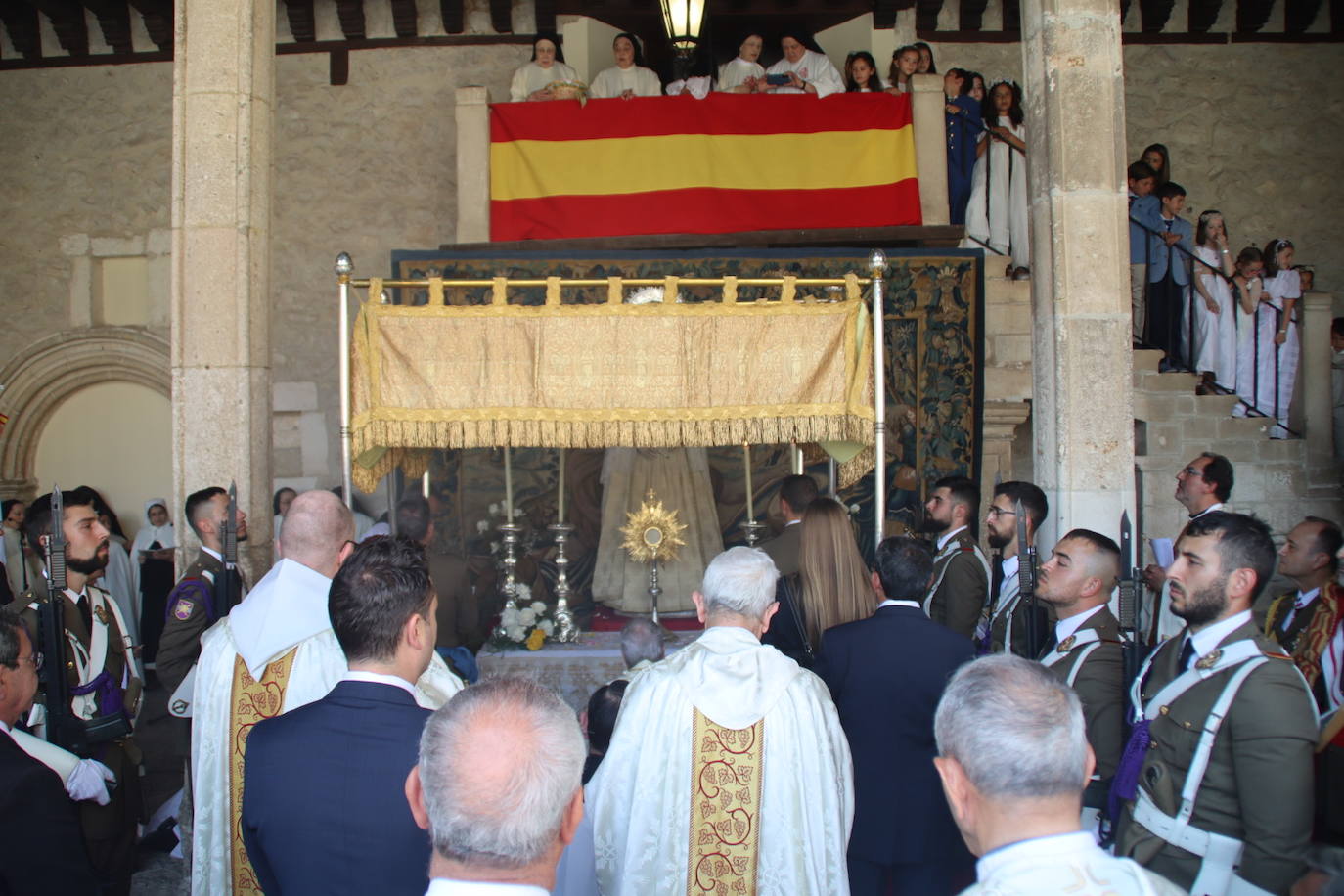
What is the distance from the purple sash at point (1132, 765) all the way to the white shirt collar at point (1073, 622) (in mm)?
464

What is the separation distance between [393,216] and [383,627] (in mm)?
8231

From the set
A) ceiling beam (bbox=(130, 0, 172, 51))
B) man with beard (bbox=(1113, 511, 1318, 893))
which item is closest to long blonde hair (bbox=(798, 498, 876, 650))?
man with beard (bbox=(1113, 511, 1318, 893))

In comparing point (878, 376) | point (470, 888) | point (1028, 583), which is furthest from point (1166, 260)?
point (470, 888)

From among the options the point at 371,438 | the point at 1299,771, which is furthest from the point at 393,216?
the point at 1299,771

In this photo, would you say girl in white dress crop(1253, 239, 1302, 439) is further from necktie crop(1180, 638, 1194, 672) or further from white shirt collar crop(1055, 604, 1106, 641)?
necktie crop(1180, 638, 1194, 672)

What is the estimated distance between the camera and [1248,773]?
2484mm

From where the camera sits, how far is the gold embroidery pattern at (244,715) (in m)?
3.17

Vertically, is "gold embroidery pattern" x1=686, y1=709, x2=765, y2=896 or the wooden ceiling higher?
the wooden ceiling

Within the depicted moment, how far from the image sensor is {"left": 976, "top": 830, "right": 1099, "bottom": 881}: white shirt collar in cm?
162

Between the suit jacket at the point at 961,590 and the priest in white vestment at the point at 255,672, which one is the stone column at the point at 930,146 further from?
the priest in white vestment at the point at 255,672

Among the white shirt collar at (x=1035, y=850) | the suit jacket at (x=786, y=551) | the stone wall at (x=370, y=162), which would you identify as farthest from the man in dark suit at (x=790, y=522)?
the stone wall at (x=370, y=162)

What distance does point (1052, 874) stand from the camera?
1.59m

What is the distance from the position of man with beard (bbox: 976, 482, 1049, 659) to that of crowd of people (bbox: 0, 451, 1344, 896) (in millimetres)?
93

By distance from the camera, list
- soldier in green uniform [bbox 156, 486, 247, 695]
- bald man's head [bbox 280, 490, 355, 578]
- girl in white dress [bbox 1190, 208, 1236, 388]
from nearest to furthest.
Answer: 1. bald man's head [bbox 280, 490, 355, 578]
2. soldier in green uniform [bbox 156, 486, 247, 695]
3. girl in white dress [bbox 1190, 208, 1236, 388]
